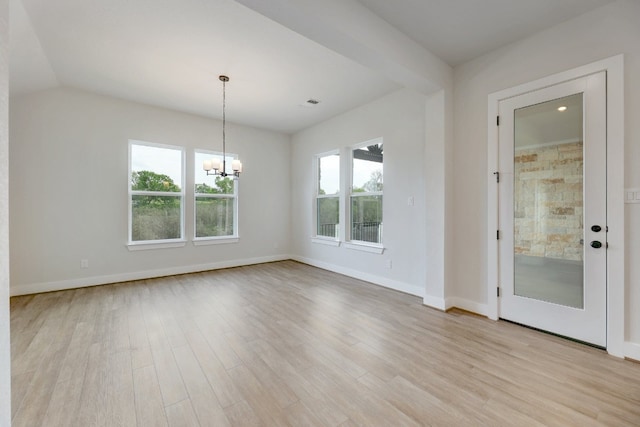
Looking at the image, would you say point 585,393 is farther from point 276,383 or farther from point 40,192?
point 40,192

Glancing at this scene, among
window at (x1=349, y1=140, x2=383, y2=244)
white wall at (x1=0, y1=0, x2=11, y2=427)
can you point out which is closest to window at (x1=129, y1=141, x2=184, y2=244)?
window at (x1=349, y1=140, x2=383, y2=244)

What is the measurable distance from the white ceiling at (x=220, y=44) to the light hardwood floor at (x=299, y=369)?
104 inches

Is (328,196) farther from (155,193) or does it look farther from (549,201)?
(549,201)

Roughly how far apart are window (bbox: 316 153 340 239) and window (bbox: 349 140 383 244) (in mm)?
386

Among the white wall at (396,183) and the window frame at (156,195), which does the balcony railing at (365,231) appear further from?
the window frame at (156,195)

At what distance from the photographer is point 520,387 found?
1.80m

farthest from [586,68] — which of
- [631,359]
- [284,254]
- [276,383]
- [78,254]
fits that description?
[78,254]

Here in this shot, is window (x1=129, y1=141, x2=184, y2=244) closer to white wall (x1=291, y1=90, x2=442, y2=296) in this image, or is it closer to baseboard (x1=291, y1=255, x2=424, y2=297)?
baseboard (x1=291, y1=255, x2=424, y2=297)

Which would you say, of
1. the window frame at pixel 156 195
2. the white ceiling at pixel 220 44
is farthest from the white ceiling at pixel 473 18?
the window frame at pixel 156 195

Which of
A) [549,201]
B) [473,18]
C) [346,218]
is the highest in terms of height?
[473,18]

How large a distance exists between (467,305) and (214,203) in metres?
4.65

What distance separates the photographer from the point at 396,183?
3.97 metres

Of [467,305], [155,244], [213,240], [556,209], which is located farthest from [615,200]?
[155,244]

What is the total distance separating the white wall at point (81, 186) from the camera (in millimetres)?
3707
